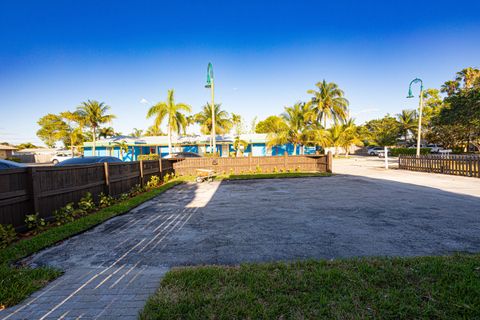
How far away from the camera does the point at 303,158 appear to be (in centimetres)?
1805

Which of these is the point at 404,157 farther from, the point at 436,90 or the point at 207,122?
the point at 436,90

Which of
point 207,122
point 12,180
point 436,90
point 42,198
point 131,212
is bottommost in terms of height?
point 131,212

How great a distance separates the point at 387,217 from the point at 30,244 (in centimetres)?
769

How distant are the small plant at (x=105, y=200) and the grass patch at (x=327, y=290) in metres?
5.64

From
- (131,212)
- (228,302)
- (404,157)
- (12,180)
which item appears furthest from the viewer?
(404,157)

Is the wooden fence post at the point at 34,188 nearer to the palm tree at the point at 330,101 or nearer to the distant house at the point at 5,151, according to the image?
the palm tree at the point at 330,101

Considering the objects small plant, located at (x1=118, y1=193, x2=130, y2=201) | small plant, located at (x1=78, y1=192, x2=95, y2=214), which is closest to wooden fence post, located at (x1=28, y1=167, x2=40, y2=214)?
small plant, located at (x1=78, y1=192, x2=95, y2=214)

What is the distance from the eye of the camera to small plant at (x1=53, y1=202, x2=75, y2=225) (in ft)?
18.9

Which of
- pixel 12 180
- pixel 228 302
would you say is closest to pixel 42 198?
pixel 12 180

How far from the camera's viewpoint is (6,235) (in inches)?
173

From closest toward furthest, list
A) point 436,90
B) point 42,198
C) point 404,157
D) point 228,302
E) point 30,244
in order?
point 228,302
point 30,244
point 42,198
point 404,157
point 436,90

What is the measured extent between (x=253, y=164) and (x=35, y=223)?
13.9 m

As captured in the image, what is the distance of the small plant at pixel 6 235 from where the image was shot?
4311 millimetres

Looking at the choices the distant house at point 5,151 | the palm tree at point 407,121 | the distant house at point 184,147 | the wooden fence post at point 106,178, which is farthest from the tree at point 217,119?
the palm tree at point 407,121
